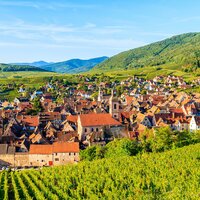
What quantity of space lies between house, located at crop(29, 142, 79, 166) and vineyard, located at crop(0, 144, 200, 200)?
1371cm

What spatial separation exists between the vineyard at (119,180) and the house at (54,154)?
45.0ft

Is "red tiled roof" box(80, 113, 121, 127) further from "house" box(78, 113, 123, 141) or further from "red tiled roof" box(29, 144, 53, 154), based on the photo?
"red tiled roof" box(29, 144, 53, 154)

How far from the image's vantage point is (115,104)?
93.9 m

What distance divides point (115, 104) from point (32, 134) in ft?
74.7

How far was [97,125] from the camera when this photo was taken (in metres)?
84.2

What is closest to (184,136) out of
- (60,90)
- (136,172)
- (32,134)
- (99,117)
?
(99,117)

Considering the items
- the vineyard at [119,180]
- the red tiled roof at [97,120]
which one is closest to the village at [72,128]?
the red tiled roof at [97,120]

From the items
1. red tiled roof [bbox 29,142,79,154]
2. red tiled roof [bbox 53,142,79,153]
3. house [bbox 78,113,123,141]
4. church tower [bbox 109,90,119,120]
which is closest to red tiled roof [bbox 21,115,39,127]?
house [bbox 78,113,123,141]

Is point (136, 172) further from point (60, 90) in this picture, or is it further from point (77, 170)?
point (60, 90)

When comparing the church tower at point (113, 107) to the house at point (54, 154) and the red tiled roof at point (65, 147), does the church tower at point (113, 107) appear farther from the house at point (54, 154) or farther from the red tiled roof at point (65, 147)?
the red tiled roof at point (65, 147)

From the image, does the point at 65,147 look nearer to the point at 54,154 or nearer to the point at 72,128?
the point at 54,154

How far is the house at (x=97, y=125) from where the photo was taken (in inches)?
3260

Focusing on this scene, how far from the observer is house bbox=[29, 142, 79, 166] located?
71.8 m

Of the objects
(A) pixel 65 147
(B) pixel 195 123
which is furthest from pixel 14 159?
(B) pixel 195 123
